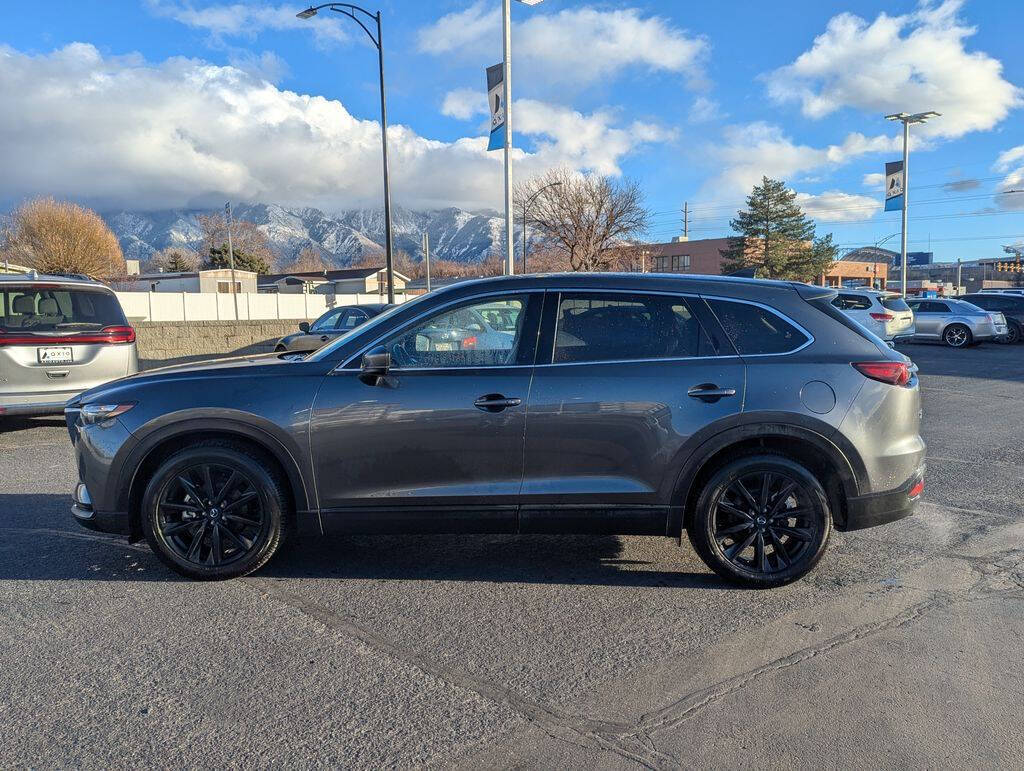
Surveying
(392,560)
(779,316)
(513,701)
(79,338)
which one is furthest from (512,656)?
(79,338)

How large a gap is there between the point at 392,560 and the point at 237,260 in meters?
94.7

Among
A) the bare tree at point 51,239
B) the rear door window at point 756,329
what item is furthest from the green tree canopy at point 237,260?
the rear door window at point 756,329

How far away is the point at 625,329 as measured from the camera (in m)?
4.29

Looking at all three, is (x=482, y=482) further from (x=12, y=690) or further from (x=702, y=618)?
(x=12, y=690)

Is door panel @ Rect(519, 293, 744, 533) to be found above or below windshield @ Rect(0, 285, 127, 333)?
below

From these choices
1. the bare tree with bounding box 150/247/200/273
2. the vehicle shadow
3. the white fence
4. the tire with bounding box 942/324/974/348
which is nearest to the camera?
the vehicle shadow

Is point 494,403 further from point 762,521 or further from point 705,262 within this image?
point 705,262

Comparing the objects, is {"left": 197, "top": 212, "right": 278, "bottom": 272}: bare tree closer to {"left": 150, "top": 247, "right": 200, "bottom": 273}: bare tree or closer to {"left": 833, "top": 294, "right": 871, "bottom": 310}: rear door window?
{"left": 150, "top": 247, "right": 200, "bottom": 273}: bare tree

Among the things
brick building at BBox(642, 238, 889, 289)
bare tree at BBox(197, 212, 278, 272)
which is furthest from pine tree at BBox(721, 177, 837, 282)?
bare tree at BBox(197, 212, 278, 272)

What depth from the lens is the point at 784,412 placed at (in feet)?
13.6

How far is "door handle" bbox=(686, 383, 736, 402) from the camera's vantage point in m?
4.14

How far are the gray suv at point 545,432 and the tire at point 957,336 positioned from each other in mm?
22749

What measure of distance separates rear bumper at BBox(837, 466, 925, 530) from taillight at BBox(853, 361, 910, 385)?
0.55 meters

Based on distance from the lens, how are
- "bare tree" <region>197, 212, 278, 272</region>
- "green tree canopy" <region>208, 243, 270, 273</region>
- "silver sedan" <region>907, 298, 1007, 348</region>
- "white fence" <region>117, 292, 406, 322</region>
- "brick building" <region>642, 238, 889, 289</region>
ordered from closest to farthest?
"silver sedan" <region>907, 298, 1007, 348</region>, "white fence" <region>117, 292, 406, 322</region>, "brick building" <region>642, 238, 889, 289</region>, "green tree canopy" <region>208, 243, 270, 273</region>, "bare tree" <region>197, 212, 278, 272</region>
